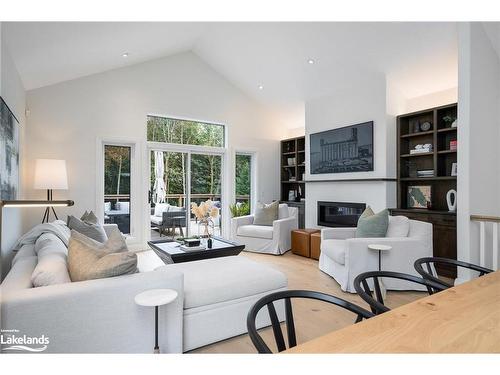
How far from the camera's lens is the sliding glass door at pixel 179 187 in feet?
18.1

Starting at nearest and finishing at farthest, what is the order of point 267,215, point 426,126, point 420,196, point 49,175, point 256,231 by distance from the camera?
point 49,175 < point 426,126 < point 420,196 < point 256,231 < point 267,215

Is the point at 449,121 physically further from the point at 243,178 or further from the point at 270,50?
the point at 243,178

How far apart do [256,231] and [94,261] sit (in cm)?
352

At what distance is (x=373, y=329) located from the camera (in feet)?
2.91

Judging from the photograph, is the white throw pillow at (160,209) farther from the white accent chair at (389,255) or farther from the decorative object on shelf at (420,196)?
the decorative object on shelf at (420,196)

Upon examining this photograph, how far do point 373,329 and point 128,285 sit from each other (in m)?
1.39

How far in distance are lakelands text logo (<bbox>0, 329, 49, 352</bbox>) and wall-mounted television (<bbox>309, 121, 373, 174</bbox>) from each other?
14.7ft

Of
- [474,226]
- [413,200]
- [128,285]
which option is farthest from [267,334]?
[413,200]

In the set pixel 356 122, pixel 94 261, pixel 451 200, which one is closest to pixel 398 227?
pixel 451 200

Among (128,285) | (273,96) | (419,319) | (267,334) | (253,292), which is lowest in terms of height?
(267,334)

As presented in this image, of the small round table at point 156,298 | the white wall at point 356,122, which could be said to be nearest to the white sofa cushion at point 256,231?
the white wall at point 356,122

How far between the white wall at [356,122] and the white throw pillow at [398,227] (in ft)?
3.34

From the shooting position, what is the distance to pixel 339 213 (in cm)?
526
